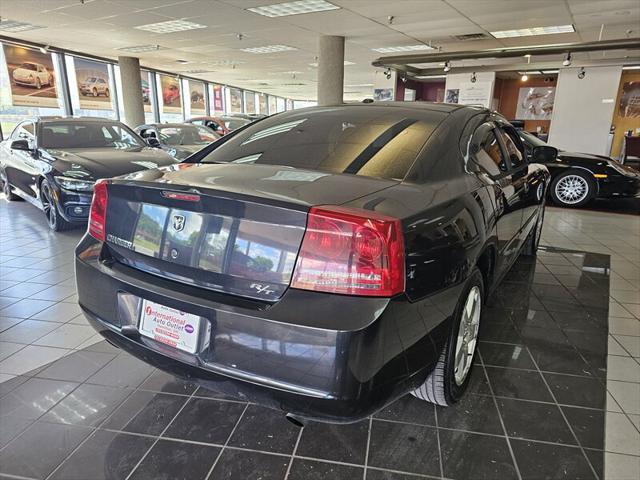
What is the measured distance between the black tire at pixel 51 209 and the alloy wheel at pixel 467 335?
174 inches

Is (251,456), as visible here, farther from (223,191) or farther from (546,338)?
(546,338)

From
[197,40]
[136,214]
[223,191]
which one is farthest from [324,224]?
[197,40]

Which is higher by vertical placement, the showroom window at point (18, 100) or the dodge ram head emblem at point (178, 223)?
the showroom window at point (18, 100)

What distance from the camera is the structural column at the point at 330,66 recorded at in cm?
909

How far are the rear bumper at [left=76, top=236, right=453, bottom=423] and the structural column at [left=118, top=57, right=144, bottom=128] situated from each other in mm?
13142

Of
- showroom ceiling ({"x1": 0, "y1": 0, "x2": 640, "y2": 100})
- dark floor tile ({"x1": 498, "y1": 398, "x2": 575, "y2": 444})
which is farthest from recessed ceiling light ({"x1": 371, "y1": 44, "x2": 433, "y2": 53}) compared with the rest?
dark floor tile ({"x1": 498, "y1": 398, "x2": 575, "y2": 444})

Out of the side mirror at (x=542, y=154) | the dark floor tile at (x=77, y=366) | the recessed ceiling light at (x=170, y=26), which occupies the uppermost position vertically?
the recessed ceiling light at (x=170, y=26)

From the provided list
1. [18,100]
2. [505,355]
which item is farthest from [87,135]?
[18,100]

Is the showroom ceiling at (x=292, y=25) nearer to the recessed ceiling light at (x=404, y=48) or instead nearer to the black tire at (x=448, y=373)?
the recessed ceiling light at (x=404, y=48)

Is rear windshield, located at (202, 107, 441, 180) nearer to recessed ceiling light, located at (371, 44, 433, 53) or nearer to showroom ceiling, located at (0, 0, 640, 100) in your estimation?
showroom ceiling, located at (0, 0, 640, 100)

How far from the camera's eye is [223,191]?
1.38 m

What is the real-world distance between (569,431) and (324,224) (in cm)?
143

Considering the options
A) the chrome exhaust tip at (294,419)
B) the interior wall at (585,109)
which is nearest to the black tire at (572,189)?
the interior wall at (585,109)

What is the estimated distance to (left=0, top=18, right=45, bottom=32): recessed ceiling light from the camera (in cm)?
845
